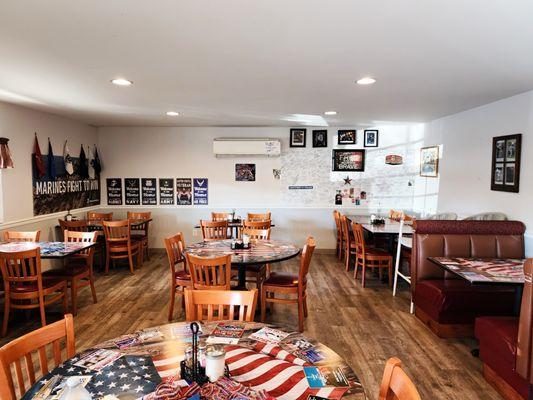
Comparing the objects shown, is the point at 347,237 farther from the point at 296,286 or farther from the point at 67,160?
the point at 67,160

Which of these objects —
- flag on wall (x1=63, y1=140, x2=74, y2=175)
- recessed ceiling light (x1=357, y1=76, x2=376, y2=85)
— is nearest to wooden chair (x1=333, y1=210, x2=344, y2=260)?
recessed ceiling light (x1=357, y1=76, x2=376, y2=85)

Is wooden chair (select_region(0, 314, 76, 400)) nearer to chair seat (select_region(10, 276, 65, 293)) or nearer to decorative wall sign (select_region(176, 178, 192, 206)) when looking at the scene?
chair seat (select_region(10, 276, 65, 293))

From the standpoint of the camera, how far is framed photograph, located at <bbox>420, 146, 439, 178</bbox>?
17.8ft

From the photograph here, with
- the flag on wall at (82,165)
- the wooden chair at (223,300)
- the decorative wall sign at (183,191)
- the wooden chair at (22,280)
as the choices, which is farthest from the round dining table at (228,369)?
the flag on wall at (82,165)

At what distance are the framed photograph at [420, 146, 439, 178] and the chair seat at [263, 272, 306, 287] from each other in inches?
129

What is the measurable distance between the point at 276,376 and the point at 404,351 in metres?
2.11

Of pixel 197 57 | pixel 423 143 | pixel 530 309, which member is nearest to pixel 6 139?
pixel 197 57

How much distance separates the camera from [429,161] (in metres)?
5.69

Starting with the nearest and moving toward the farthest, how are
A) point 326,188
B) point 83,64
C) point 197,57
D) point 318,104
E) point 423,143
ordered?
point 197,57 < point 83,64 < point 318,104 < point 423,143 < point 326,188

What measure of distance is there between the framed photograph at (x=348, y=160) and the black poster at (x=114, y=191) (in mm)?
4158

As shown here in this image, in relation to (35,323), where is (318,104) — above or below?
above

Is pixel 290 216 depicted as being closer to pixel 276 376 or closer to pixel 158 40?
pixel 158 40

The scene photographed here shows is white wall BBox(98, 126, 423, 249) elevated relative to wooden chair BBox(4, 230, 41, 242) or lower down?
elevated

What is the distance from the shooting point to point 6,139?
4.29 metres
